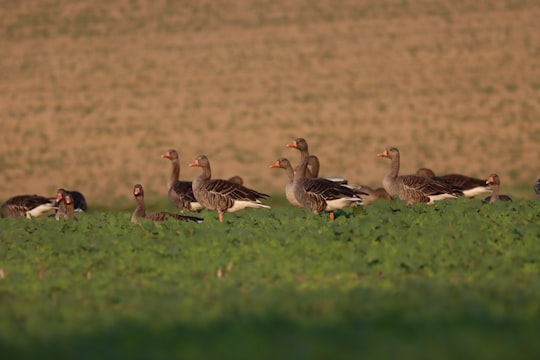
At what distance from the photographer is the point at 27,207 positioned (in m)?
26.8

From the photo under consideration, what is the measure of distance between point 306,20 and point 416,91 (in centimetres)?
938

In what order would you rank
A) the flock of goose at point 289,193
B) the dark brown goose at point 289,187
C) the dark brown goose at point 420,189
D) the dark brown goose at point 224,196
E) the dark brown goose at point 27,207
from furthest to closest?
1. the dark brown goose at point 27,207
2. the dark brown goose at point 420,189
3. the dark brown goose at point 224,196
4. the dark brown goose at point 289,187
5. the flock of goose at point 289,193

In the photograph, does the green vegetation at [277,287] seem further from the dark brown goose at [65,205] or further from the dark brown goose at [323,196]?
the dark brown goose at [65,205]

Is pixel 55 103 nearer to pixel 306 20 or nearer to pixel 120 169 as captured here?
pixel 120 169

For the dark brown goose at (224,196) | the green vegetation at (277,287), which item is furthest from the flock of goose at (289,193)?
the green vegetation at (277,287)

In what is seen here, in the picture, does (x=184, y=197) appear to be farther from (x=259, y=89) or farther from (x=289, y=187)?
(x=259, y=89)

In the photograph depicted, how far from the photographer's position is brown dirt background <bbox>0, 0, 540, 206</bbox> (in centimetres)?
4862

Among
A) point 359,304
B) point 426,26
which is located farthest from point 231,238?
point 426,26

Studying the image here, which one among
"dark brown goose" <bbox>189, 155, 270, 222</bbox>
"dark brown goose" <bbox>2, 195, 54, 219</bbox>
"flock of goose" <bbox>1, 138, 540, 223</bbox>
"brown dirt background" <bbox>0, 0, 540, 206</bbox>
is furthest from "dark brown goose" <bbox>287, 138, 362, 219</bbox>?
"brown dirt background" <bbox>0, 0, 540, 206</bbox>

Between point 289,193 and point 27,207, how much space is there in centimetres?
714

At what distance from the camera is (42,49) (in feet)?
197

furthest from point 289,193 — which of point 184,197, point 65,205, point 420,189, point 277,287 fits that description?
point 277,287

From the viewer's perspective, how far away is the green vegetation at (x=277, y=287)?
9195mm

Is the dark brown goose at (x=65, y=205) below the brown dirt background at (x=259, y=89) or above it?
below
